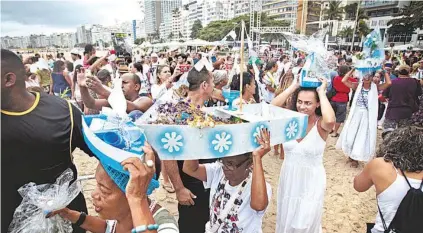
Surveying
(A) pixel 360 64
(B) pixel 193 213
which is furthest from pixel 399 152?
(A) pixel 360 64

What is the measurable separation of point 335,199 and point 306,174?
2243mm

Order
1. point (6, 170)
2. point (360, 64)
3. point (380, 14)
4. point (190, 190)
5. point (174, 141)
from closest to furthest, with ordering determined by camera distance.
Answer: point (174, 141), point (6, 170), point (190, 190), point (360, 64), point (380, 14)

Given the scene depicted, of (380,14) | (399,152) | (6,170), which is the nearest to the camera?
(6,170)

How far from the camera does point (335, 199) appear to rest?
457 cm

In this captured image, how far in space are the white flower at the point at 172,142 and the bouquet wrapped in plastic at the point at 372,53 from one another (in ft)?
15.2

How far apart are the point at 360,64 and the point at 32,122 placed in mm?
5148

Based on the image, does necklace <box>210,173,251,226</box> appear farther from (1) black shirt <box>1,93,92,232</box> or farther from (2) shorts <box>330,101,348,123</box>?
(2) shorts <box>330,101,348,123</box>

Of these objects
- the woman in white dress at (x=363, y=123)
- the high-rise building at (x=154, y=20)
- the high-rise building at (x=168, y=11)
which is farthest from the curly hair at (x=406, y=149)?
the high-rise building at (x=168, y=11)

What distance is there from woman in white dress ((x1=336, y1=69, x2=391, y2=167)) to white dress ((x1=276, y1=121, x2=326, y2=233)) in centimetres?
334

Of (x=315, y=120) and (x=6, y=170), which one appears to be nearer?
(x=6, y=170)

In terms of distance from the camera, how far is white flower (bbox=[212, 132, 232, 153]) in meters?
1.67

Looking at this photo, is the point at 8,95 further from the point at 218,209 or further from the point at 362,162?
the point at 362,162

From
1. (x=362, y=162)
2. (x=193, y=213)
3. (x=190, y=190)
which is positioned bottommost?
(x=362, y=162)

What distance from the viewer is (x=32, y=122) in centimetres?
174
